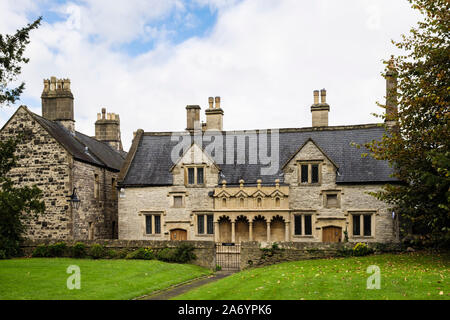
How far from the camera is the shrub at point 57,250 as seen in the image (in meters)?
30.1

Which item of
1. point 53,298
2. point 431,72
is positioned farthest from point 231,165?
point 53,298

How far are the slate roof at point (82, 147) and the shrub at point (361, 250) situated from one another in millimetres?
21657

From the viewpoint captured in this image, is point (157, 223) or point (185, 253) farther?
point (157, 223)

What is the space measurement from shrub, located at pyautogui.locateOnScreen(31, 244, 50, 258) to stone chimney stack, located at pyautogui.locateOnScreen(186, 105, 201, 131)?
18001mm

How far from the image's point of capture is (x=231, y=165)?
130 ft

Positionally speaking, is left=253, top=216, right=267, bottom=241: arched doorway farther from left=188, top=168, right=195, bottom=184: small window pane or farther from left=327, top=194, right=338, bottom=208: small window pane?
left=188, top=168, right=195, bottom=184: small window pane

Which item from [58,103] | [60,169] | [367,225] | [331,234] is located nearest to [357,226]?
[367,225]

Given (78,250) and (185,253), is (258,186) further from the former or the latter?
(78,250)

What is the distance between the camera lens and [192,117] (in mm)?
43531

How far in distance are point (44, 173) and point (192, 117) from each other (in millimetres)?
14222

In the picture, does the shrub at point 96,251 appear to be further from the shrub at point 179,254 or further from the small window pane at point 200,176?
the small window pane at point 200,176

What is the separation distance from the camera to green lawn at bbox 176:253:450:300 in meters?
15.1

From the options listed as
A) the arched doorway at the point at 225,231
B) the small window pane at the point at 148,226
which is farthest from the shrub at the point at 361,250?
the small window pane at the point at 148,226

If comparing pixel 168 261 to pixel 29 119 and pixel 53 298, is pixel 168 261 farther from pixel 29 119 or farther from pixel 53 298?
pixel 29 119
